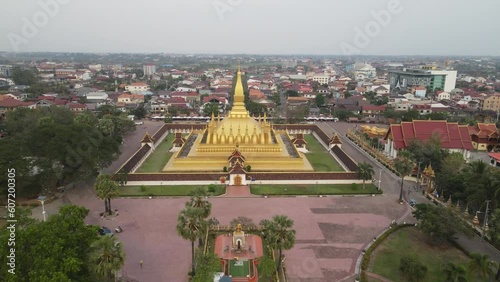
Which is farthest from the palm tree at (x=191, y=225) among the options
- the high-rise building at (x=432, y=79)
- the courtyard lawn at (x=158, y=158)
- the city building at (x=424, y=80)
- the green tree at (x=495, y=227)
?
the high-rise building at (x=432, y=79)

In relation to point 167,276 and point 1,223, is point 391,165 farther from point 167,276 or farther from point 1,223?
point 1,223

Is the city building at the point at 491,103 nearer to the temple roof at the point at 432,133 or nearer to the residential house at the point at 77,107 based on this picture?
the temple roof at the point at 432,133

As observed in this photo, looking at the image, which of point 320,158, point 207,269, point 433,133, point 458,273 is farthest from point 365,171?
point 207,269

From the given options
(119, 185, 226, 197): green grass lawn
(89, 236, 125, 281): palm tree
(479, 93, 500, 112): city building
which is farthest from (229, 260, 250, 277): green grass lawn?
(479, 93, 500, 112): city building

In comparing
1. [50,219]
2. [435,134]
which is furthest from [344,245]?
[435,134]

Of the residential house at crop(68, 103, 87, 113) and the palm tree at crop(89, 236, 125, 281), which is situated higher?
the palm tree at crop(89, 236, 125, 281)

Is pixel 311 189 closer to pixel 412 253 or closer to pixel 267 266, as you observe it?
pixel 412 253

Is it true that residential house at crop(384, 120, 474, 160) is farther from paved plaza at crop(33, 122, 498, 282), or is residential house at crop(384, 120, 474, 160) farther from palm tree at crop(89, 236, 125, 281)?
palm tree at crop(89, 236, 125, 281)
